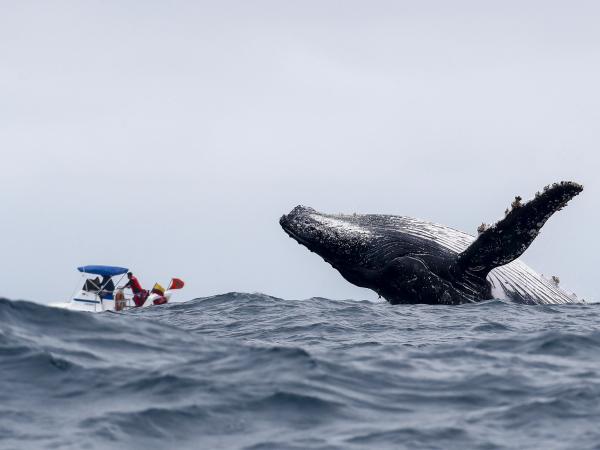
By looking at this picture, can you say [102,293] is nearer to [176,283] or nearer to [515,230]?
[176,283]

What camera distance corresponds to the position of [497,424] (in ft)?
32.2

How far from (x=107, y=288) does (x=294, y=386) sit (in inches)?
1360

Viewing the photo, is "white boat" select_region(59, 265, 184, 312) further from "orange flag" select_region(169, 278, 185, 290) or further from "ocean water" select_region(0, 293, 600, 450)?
"ocean water" select_region(0, 293, 600, 450)

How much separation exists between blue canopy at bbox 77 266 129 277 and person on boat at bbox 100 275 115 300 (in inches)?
15.9

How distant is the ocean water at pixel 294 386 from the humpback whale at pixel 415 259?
3.25 m

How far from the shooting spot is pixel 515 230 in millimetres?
17578

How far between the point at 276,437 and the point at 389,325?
709cm

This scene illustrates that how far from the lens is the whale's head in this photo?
1988 centimetres

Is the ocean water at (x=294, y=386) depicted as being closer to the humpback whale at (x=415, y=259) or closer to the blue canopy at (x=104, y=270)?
the humpback whale at (x=415, y=259)

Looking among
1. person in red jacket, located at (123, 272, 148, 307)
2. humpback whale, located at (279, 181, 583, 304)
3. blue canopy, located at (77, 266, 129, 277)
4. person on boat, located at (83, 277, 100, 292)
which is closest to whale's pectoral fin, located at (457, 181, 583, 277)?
humpback whale, located at (279, 181, 583, 304)

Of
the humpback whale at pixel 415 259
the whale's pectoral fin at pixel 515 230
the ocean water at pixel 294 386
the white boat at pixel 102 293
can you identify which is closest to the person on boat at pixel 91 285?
the white boat at pixel 102 293

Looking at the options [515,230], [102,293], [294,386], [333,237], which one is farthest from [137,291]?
[294,386]

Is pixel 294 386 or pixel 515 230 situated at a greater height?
pixel 515 230

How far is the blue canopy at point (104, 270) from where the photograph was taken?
45.1 metres
